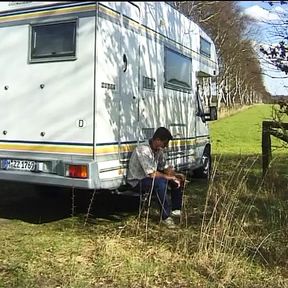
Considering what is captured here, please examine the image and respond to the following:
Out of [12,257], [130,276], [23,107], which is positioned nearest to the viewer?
[130,276]

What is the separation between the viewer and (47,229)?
6.57m

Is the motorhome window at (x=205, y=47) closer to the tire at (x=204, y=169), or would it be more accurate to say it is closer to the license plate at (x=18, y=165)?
the tire at (x=204, y=169)

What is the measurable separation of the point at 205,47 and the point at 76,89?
4.70m

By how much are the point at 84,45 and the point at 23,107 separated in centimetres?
123

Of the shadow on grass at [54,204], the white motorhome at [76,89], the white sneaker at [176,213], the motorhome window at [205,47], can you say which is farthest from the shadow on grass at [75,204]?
the motorhome window at [205,47]

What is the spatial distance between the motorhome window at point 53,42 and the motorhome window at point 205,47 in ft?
13.6

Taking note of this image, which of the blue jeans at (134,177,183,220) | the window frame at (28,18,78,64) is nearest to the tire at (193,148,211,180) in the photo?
the blue jeans at (134,177,183,220)

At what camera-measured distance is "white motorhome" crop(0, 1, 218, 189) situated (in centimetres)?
600

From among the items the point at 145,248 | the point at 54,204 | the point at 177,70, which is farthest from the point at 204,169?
the point at 145,248

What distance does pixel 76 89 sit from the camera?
6.12 metres

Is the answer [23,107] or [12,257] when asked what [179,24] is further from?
[12,257]

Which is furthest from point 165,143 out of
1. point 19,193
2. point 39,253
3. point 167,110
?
point 19,193

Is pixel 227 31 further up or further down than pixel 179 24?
further up

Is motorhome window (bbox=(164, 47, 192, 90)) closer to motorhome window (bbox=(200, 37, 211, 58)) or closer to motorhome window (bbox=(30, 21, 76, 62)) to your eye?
motorhome window (bbox=(200, 37, 211, 58))
